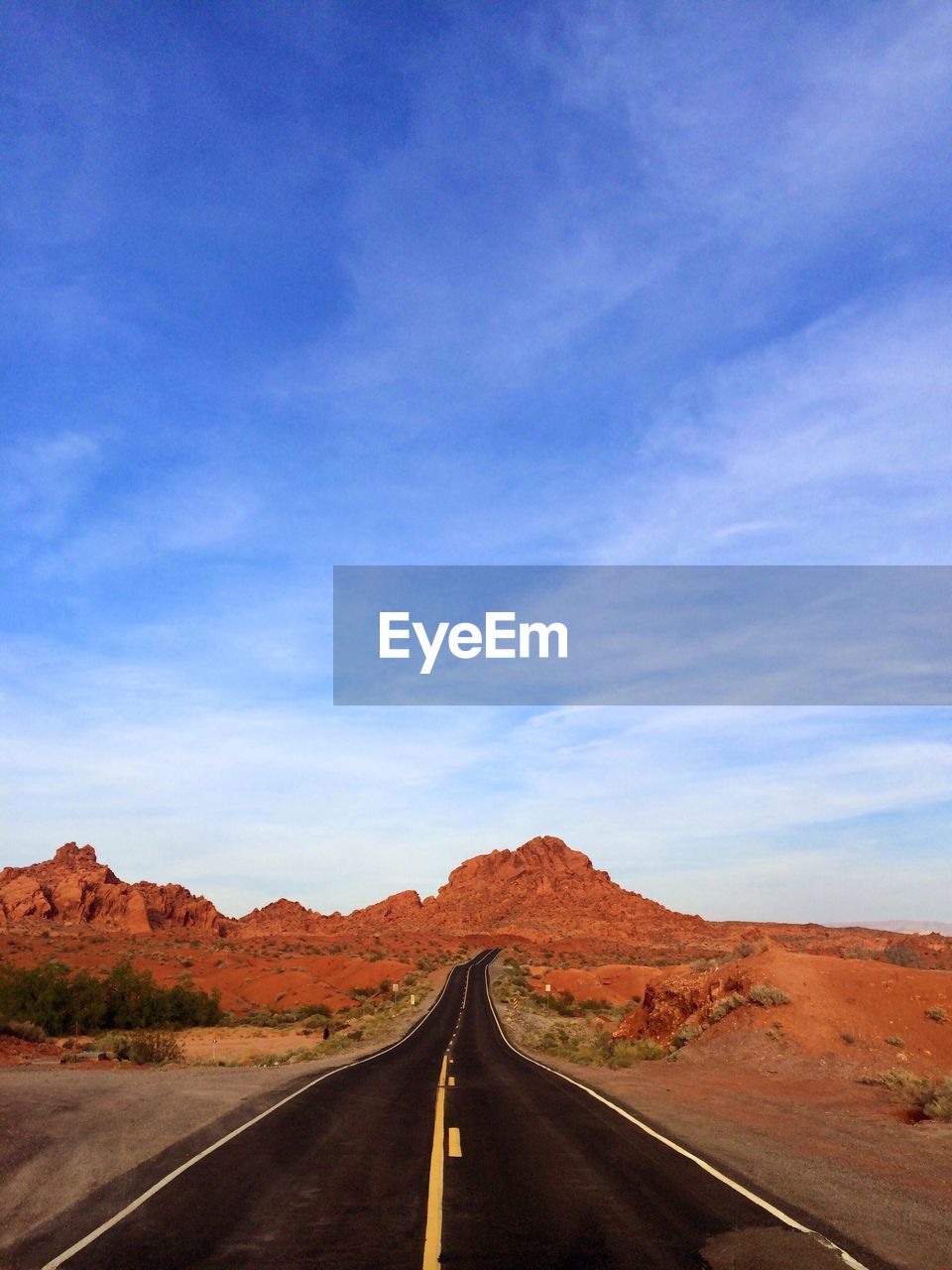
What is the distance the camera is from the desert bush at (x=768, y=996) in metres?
25.8

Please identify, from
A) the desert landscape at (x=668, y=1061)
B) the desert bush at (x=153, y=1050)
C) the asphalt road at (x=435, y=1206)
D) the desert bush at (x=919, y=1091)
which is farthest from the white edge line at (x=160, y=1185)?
the desert bush at (x=919, y=1091)

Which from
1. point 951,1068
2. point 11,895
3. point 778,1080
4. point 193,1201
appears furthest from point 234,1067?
point 11,895

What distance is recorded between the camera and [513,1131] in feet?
44.8

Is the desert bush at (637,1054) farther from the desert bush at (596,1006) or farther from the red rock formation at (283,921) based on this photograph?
the red rock formation at (283,921)

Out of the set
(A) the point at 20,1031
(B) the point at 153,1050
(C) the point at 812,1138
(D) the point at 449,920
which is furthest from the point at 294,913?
(C) the point at 812,1138

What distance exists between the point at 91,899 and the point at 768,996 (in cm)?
12679

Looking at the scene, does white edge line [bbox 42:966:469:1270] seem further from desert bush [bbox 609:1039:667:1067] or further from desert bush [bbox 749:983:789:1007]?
desert bush [bbox 749:983:789:1007]

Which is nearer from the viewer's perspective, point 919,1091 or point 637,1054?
point 919,1091

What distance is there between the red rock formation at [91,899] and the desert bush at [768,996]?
115m

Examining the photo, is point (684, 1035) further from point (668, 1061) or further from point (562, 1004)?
point (562, 1004)

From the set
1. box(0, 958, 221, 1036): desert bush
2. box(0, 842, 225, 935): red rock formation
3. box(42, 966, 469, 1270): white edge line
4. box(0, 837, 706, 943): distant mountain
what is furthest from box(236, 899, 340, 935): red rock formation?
box(42, 966, 469, 1270): white edge line

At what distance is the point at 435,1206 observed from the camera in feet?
29.4

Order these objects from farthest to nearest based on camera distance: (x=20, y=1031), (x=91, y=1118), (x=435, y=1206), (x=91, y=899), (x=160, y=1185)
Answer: (x=91, y=899) < (x=20, y=1031) < (x=91, y=1118) < (x=160, y=1185) < (x=435, y=1206)

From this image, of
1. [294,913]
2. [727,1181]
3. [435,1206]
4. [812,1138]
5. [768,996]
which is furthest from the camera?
[294,913]
